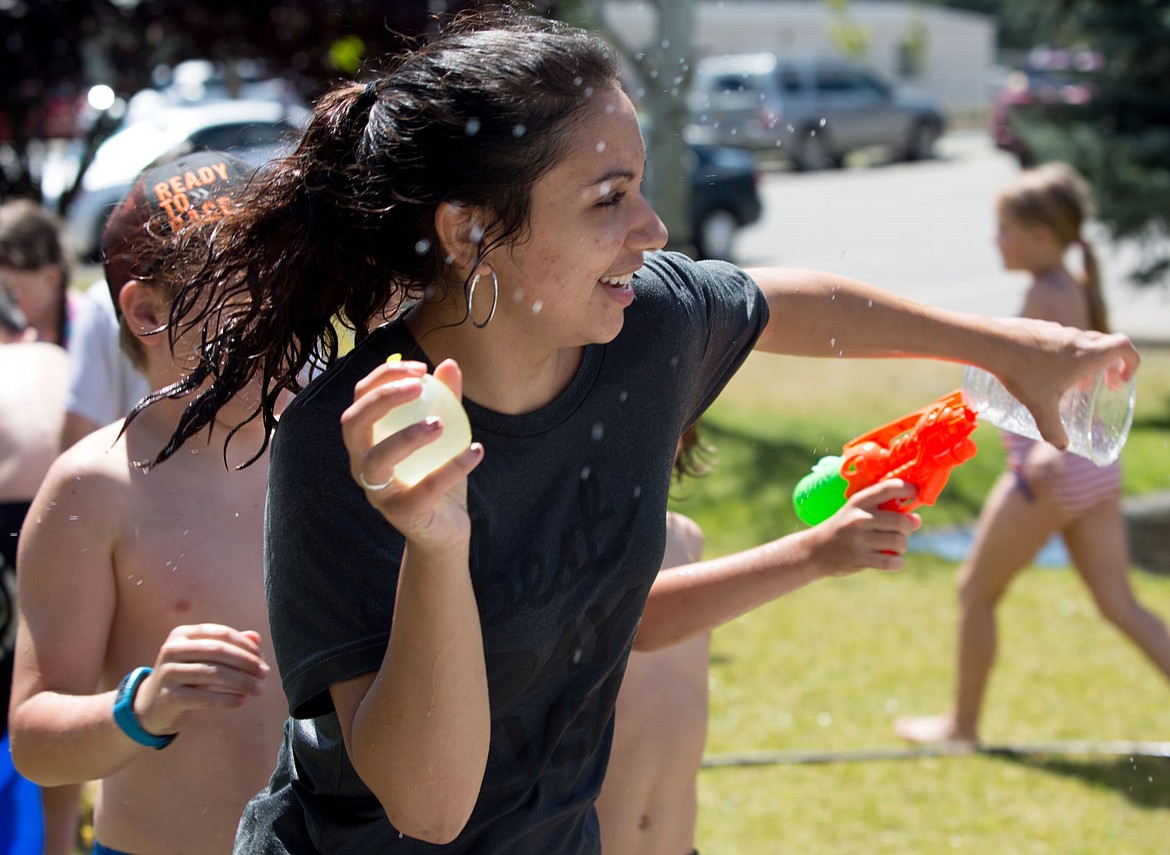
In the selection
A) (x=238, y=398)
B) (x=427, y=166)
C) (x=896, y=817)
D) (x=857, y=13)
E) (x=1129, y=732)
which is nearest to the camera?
(x=427, y=166)

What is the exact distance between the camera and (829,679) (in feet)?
18.5

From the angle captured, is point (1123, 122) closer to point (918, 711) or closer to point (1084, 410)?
point (918, 711)

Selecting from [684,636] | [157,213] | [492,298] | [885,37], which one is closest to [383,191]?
[492,298]

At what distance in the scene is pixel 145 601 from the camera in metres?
2.10

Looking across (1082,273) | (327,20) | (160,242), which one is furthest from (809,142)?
(160,242)

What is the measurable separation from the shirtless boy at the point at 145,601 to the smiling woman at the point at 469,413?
272 millimetres

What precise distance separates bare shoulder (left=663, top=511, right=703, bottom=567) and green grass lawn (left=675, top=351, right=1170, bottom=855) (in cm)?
8

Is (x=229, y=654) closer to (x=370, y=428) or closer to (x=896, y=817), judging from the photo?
(x=370, y=428)

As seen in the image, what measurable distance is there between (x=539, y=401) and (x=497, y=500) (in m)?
0.16

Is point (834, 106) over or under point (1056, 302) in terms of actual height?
under

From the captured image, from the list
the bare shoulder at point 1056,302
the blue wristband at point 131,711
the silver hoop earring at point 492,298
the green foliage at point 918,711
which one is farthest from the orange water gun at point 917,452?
the bare shoulder at point 1056,302

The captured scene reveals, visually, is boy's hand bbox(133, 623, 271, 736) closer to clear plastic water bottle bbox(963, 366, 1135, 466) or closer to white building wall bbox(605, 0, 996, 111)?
clear plastic water bottle bbox(963, 366, 1135, 466)

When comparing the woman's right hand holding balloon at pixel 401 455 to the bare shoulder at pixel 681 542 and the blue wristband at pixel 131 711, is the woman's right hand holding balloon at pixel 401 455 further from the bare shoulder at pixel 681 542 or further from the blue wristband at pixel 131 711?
the bare shoulder at pixel 681 542

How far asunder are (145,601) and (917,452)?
121 cm
